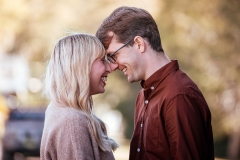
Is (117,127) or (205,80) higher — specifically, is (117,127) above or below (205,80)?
below

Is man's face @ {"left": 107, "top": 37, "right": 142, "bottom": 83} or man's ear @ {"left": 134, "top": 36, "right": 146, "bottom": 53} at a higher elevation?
man's ear @ {"left": 134, "top": 36, "right": 146, "bottom": 53}

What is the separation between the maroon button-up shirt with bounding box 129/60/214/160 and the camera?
4332 millimetres

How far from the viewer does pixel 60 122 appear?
4367 mm

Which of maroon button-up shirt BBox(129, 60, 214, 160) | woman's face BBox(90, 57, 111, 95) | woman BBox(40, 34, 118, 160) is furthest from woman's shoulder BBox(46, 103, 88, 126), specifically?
maroon button-up shirt BBox(129, 60, 214, 160)

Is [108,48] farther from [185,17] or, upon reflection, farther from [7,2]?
[7,2]

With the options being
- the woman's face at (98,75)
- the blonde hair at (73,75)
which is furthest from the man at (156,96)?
the blonde hair at (73,75)

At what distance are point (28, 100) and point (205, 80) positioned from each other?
821cm

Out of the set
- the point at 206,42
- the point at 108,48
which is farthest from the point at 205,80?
the point at 108,48

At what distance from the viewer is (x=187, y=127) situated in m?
4.32

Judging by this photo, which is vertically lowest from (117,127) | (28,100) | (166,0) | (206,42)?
(117,127)

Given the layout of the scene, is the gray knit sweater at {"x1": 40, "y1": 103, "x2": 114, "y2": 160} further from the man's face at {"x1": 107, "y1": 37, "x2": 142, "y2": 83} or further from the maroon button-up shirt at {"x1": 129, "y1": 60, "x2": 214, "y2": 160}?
the man's face at {"x1": 107, "y1": 37, "x2": 142, "y2": 83}

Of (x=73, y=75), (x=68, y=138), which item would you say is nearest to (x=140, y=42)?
(x=73, y=75)

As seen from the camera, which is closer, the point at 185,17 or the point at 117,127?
the point at 185,17

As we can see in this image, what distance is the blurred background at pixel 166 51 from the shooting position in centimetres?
1363
